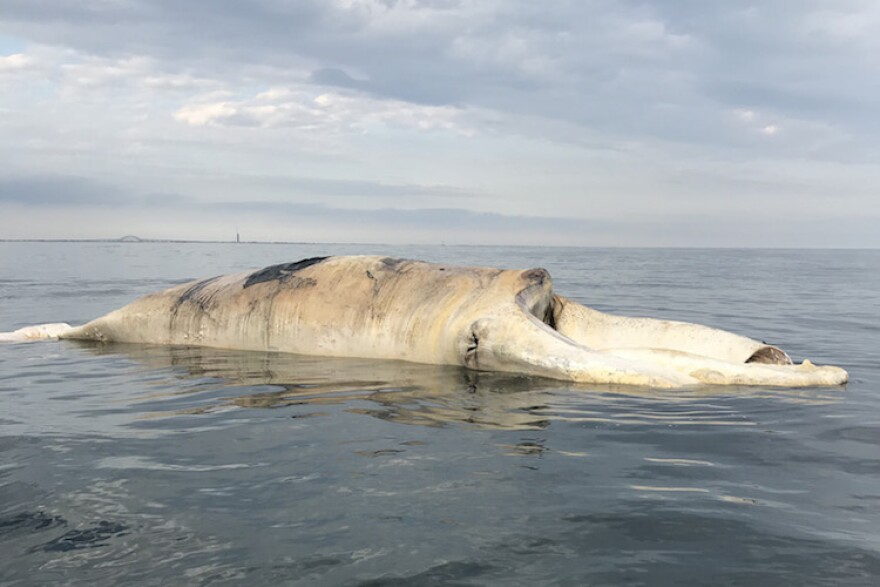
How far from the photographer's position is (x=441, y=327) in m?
8.84

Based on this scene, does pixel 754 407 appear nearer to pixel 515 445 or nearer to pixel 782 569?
pixel 515 445

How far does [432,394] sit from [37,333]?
8050 mm

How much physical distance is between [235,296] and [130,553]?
7314mm

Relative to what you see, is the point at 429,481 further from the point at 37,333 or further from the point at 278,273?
the point at 37,333

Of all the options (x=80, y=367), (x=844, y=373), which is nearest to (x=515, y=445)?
(x=844, y=373)

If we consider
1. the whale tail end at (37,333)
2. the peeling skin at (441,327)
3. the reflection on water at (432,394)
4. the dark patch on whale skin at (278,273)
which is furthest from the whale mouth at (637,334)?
the whale tail end at (37,333)

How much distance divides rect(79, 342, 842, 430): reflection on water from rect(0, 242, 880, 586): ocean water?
43 millimetres

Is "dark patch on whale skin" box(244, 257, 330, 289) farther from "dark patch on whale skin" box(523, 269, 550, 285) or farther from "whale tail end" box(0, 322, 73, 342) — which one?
"whale tail end" box(0, 322, 73, 342)

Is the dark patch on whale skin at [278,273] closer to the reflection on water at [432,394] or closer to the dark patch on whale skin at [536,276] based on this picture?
the reflection on water at [432,394]

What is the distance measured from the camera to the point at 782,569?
10.7ft

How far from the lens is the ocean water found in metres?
3.31

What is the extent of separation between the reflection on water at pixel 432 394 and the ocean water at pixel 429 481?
43mm

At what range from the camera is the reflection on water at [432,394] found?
6098mm

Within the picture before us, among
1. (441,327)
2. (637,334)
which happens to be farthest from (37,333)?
(637,334)
